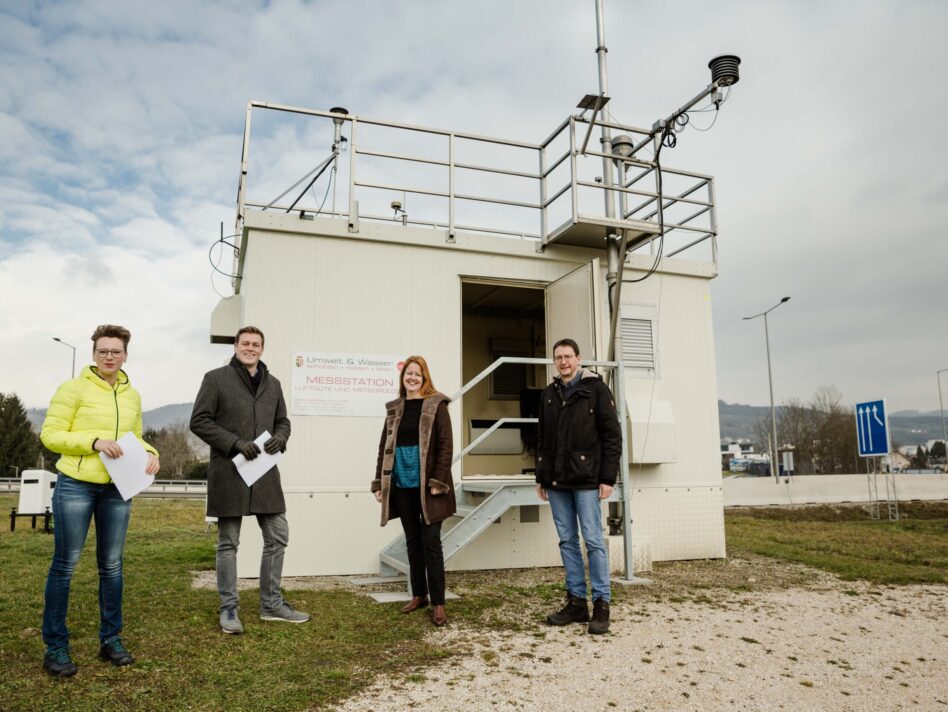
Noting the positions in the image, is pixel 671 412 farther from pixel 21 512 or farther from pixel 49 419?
pixel 21 512

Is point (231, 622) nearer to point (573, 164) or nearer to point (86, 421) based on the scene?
point (86, 421)

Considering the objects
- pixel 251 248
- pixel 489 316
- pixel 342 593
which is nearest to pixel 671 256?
pixel 489 316

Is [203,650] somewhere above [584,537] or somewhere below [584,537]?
below

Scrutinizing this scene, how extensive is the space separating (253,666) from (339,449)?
335 centimetres

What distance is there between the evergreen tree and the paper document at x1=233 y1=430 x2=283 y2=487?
42985 millimetres

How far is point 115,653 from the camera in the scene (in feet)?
11.8

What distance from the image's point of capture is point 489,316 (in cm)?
1034

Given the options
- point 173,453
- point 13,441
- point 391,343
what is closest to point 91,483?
point 391,343

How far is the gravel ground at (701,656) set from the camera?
329cm

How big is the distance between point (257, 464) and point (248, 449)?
0.15 m

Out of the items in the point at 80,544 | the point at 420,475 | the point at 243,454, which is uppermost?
the point at 243,454

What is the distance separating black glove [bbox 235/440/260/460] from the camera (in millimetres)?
4246

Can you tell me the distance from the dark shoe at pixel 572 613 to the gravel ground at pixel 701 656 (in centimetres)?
8

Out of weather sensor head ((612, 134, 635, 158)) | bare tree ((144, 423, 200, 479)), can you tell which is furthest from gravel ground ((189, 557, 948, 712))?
bare tree ((144, 423, 200, 479))
